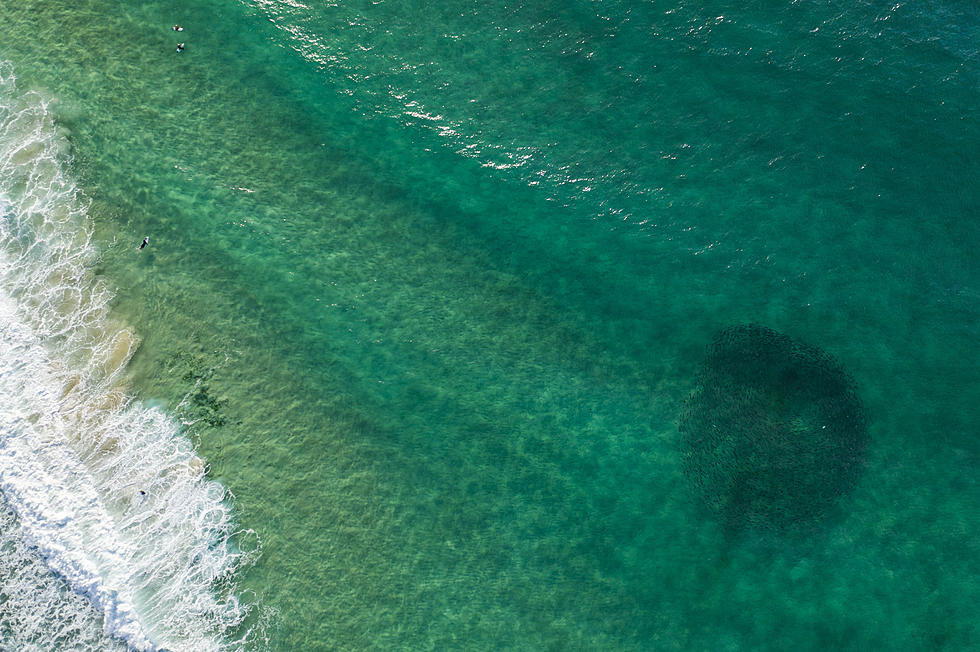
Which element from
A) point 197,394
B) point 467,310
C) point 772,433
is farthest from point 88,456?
point 772,433

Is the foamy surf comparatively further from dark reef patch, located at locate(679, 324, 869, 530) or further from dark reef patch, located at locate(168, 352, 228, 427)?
dark reef patch, located at locate(679, 324, 869, 530)

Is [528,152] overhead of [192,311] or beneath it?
overhead

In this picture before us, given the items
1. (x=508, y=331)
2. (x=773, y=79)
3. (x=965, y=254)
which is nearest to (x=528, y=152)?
(x=508, y=331)

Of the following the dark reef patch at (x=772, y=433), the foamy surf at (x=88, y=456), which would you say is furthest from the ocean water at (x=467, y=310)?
the dark reef patch at (x=772, y=433)

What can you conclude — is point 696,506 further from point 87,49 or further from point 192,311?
point 87,49

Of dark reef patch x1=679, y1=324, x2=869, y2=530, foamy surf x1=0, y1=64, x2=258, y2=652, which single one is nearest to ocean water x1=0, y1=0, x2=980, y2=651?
foamy surf x1=0, y1=64, x2=258, y2=652

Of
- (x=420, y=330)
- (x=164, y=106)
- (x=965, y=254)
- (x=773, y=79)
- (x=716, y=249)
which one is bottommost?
(x=420, y=330)

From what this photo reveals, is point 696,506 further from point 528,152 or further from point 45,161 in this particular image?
point 45,161
